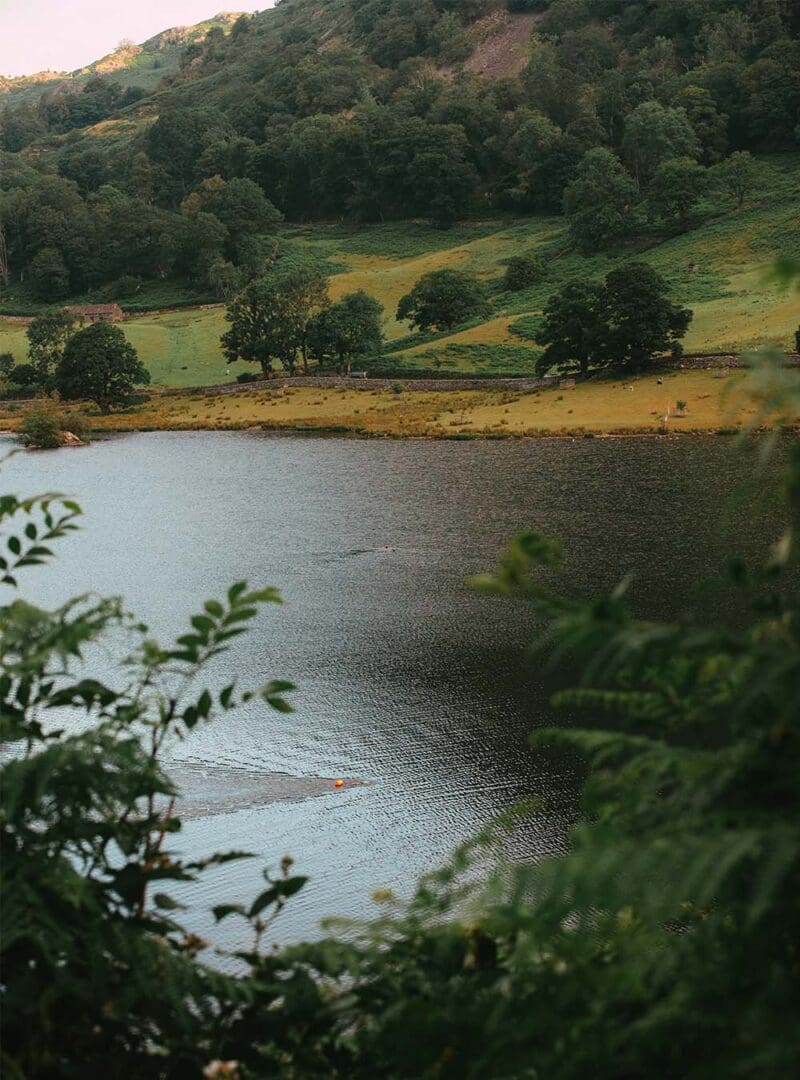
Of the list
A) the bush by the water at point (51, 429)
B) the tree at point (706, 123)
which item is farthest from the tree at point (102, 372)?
the tree at point (706, 123)

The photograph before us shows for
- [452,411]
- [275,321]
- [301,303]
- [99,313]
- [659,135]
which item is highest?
[659,135]

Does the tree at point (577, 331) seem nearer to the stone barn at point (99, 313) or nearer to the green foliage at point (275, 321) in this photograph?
the green foliage at point (275, 321)

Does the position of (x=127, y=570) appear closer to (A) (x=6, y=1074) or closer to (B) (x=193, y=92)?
(A) (x=6, y=1074)

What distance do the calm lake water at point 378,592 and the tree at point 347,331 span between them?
2288 centimetres

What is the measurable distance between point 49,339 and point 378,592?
216 feet

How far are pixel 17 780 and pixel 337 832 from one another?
1061 cm

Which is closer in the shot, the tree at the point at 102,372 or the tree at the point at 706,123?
the tree at the point at 102,372

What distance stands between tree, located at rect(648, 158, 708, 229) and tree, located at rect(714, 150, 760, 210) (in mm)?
1535

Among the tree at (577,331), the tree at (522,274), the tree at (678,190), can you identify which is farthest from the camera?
the tree at (678,190)

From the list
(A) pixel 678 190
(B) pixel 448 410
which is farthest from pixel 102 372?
(A) pixel 678 190

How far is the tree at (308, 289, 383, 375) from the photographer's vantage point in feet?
245

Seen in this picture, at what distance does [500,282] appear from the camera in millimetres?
92000

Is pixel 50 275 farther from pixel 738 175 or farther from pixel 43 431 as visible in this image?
pixel 738 175

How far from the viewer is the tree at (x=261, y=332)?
76.2 metres
